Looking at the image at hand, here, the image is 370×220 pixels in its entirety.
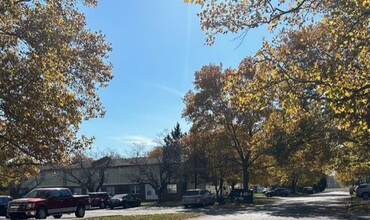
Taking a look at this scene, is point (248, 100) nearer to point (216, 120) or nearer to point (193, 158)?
point (216, 120)

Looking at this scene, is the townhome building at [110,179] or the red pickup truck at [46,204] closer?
the red pickup truck at [46,204]

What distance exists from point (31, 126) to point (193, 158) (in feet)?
119

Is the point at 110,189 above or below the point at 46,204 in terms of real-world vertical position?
above

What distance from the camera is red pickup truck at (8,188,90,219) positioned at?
25453mm

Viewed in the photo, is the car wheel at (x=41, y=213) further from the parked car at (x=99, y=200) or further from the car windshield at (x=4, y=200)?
the parked car at (x=99, y=200)

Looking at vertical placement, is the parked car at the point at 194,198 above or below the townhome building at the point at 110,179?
below

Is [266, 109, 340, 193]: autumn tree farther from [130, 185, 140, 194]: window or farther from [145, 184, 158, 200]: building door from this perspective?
[130, 185, 140, 194]: window

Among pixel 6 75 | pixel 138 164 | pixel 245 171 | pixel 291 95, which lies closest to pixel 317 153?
pixel 245 171

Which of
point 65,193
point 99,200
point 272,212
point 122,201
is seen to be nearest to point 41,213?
point 65,193

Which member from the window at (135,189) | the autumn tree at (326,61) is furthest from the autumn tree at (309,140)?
the window at (135,189)

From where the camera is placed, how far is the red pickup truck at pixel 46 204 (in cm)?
2545

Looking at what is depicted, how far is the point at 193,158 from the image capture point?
50.6 meters

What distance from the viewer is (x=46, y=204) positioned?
1038 inches

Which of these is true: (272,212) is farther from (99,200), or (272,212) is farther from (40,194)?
(99,200)
